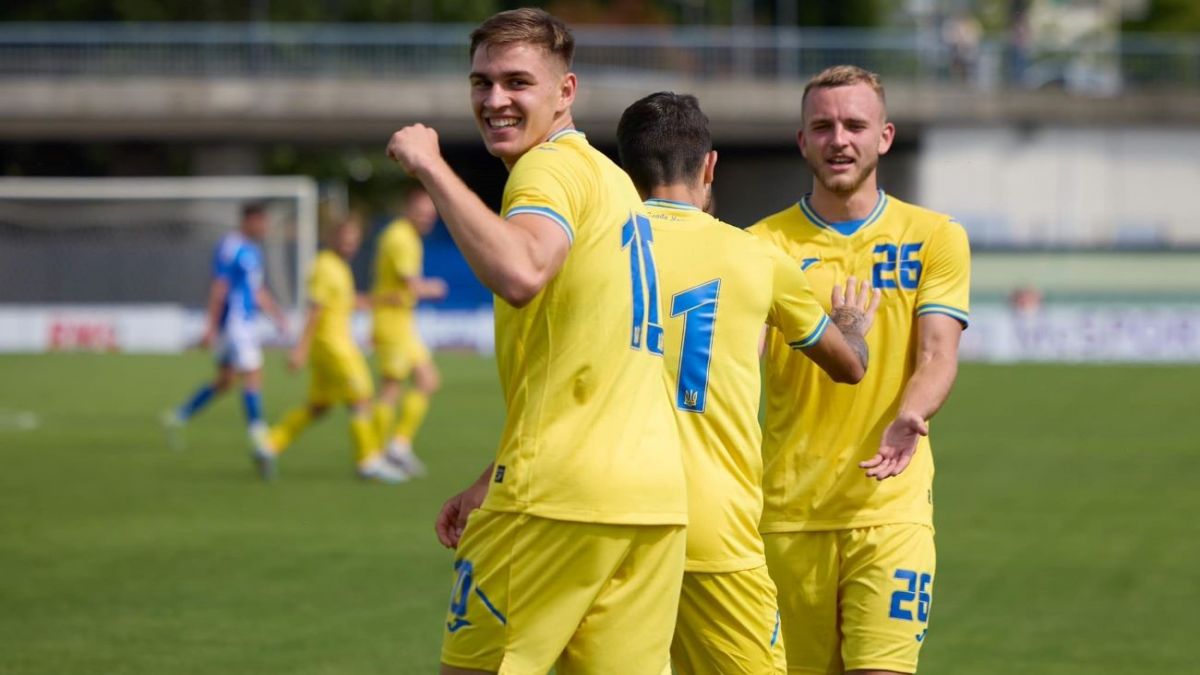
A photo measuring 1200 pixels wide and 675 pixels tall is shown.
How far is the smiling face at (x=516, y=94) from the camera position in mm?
3914

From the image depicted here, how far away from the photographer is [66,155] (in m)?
48.0

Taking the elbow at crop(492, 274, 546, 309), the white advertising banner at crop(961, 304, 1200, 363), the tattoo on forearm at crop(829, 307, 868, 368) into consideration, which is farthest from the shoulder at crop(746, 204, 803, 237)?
the white advertising banner at crop(961, 304, 1200, 363)

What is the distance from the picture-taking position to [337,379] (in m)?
14.2

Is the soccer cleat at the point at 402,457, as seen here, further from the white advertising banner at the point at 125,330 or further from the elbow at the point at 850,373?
the white advertising banner at the point at 125,330

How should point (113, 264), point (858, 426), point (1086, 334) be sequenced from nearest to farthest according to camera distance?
1. point (858, 426)
2. point (1086, 334)
3. point (113, 264)

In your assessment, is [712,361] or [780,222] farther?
[780,222]

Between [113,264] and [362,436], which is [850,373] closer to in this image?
[362,436]

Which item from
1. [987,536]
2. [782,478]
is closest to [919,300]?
[782,478]

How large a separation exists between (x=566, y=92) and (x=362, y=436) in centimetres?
1041

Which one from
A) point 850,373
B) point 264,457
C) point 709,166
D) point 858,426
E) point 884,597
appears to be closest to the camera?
point 709,166

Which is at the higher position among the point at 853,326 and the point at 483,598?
the point at 853,326

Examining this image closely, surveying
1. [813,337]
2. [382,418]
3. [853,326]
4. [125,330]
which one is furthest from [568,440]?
[125,330]

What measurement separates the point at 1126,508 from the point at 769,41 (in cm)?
3169

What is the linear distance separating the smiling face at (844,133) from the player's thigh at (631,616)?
5.79 feet
